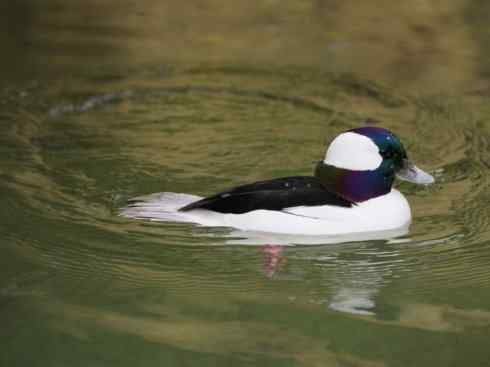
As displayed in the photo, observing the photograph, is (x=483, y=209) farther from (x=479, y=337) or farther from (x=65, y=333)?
(x=65, y=333)

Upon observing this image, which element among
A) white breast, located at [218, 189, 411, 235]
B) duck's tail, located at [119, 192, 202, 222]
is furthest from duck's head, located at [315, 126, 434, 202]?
duck's tail, located at [119, 192, 202, 222]

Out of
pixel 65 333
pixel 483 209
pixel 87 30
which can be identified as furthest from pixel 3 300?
pixel 87 30

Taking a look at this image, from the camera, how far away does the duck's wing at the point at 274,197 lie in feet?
21.7

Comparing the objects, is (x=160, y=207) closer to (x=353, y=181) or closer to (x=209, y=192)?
(x=209, y=192)

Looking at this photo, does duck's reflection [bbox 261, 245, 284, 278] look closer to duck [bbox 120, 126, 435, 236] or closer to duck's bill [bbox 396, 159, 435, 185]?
duck [bbox 120, 126, 435, 236]

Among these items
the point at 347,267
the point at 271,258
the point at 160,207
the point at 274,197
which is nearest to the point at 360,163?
the point at 274,197

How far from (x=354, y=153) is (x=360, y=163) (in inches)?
2.9

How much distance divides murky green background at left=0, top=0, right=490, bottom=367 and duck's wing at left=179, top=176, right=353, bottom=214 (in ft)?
0.66

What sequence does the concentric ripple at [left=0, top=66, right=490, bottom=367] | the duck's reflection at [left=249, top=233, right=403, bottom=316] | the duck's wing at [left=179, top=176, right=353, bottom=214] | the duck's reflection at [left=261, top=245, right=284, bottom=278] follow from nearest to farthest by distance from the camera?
1. the concentric ripple at [left=0, top=66, right=490, bottom=367]
2. the duck's reflection at [left=249, top=233, right=403, bottom=316]
3. the duck's reflection at [left=261, top=245, right=284, bottom=278]
4. the duck's wing at [left=179, top=176, right=353, bottom=214]

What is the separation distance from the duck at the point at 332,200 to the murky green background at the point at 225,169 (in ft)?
0.38

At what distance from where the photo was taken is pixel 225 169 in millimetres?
8148

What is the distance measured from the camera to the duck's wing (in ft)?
21.7

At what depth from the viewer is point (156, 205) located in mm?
7066

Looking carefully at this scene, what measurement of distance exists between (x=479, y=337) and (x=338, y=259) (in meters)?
1.28
